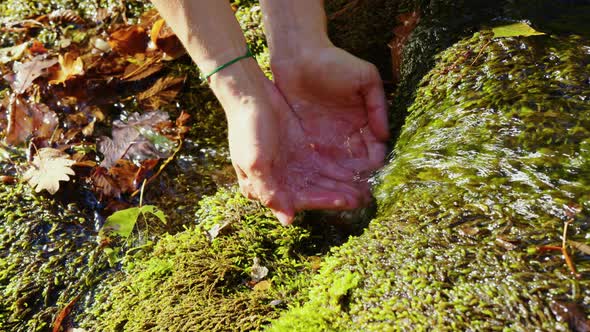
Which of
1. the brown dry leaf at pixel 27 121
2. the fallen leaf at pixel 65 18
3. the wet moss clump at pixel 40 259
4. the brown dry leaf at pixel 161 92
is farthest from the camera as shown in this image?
the fallen leaf at pixel 65 18

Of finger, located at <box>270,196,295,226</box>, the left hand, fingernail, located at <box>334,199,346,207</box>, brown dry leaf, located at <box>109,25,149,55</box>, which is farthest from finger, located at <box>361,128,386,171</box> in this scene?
brown dry leaf, located at <box>109,25,149,55</box>

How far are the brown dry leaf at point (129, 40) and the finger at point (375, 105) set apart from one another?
1900 millimetres

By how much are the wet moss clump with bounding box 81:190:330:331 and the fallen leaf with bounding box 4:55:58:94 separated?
5.64 feet

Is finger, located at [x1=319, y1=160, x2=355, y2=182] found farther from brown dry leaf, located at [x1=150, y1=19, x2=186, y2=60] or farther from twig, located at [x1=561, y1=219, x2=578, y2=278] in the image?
brown dry leaf, located at [x1=150, y1=19, x2=186, y2=60]

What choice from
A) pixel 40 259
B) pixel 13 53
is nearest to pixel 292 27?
pixel 40 259

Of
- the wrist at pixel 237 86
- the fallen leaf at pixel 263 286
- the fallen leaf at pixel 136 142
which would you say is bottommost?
the fallen leaf at pixel 263 286

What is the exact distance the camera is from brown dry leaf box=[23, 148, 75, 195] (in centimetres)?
313

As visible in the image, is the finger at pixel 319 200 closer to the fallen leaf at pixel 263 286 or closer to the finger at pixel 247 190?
the finger at pixel 247 190

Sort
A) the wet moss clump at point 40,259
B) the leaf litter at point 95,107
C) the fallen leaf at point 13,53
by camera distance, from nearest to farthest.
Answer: the wet moss clump at point 40,259 < the leaf litter at point 95,107 < the fallen leaf at point 13,53

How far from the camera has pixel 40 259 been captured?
9.27 ft

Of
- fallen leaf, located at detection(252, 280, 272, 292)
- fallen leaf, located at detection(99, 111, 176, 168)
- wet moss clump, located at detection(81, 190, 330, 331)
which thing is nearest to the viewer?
wet moss clump, located at detection(81, 190, 330, 331)

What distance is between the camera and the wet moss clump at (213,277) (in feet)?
7.41

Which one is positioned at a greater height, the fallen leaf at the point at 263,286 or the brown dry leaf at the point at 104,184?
the brown dry leaf at the point at 104,184

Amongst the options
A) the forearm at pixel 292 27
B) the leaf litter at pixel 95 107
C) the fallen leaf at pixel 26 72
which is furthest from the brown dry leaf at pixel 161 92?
the forearm at pixel 292 27
